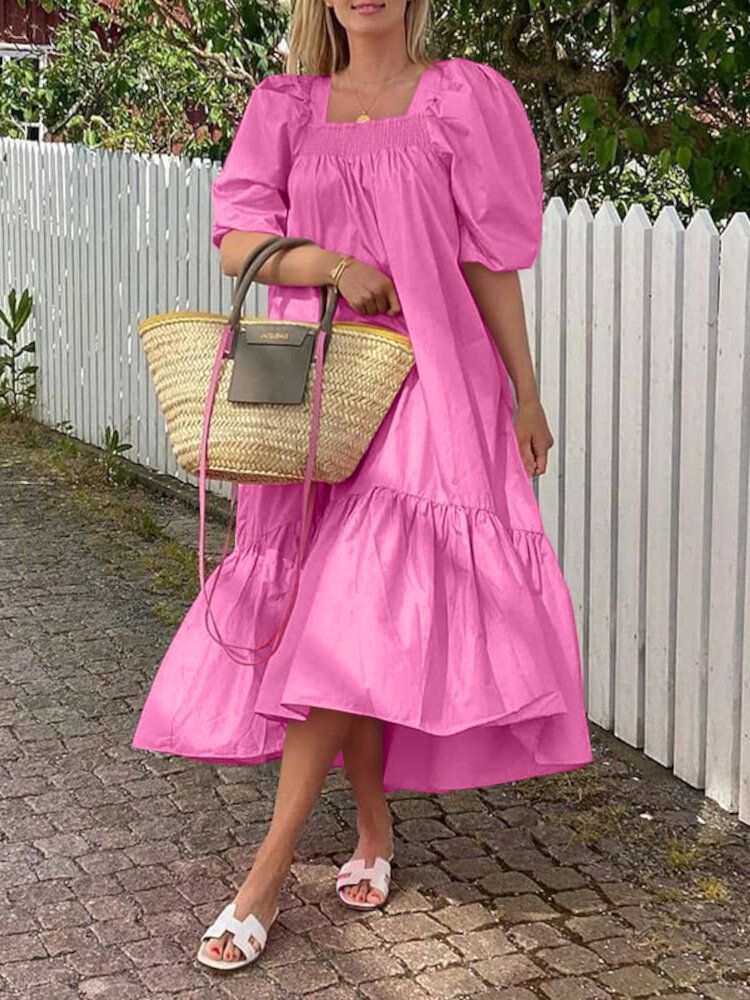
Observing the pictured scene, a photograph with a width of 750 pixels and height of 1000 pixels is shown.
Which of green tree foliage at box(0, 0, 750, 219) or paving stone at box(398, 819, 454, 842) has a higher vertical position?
green tree foliage at box(0, 0, 750, 219)

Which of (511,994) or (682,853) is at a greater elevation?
(682,853)

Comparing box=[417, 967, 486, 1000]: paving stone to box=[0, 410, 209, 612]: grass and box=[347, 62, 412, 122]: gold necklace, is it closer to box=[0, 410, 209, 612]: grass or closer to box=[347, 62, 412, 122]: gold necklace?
box=[347, 62, 412, 122]: gold necklace

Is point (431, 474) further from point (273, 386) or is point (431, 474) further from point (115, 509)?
point (115, 509)

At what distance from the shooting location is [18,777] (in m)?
4.82

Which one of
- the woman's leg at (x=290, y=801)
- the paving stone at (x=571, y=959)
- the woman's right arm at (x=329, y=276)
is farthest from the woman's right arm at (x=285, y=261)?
the paving stone at (x=571, y=959)

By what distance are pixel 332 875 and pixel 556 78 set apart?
4.71 meters

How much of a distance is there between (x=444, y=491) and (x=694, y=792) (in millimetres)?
1483

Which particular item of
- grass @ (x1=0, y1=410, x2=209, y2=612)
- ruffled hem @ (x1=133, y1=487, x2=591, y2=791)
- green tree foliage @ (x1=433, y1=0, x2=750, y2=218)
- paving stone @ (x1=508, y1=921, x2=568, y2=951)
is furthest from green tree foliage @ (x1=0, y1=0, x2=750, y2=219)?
paving stone @ (x1=508, y1=921, x2=568, y2=951)

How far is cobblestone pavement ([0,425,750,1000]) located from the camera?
3.61 m

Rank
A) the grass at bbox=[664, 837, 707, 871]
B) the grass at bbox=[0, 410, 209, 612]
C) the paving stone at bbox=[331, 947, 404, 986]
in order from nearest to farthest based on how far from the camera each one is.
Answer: the paving stone at bbox=[331, 947, 404, 986] < the grass at bbox=[664, 837, 707, 871] < the grass at bbox=[0, 410, 209, 612]

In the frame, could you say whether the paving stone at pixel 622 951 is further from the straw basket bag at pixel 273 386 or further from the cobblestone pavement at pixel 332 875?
the straw basket bag at pixel 273 386

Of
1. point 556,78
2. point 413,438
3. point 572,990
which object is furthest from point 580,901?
point 556,78

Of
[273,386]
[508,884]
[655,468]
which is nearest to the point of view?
[273,386]

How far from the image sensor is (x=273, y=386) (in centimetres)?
349
